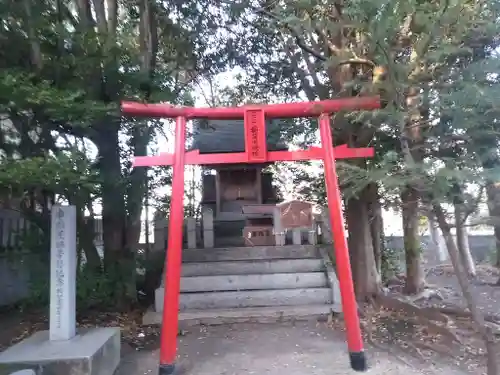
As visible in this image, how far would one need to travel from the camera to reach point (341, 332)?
20.8ft

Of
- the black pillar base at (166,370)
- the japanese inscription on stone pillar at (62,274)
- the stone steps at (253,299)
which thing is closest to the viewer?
the japanese inscription on stone pillar at (62,274)

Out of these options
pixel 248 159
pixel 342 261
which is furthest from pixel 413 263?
pixel 248 159

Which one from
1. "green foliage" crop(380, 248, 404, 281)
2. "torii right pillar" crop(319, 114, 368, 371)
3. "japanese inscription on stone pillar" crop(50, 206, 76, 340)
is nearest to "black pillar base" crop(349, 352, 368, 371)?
"torii right pillar" crop(319, 114, 368, 371)

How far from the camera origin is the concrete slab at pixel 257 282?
7.41 m

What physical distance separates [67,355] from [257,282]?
3.69 meters

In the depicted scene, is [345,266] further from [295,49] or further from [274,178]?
[274,178]

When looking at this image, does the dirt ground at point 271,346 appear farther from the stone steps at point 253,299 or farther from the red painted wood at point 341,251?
the stone steps at point 253,299

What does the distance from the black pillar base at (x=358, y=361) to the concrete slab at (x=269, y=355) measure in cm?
8

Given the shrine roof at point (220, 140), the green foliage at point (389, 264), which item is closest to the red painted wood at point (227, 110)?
the shrine roof at point (220, 140)

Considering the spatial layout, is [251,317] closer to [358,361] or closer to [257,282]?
[257,282]

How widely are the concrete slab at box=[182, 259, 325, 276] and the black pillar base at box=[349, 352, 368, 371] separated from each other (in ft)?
9.01

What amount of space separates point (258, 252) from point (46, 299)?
3.50 meters

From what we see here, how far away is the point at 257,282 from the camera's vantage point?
24.5ft

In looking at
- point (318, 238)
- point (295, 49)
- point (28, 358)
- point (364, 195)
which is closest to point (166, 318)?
point (28, 358)
